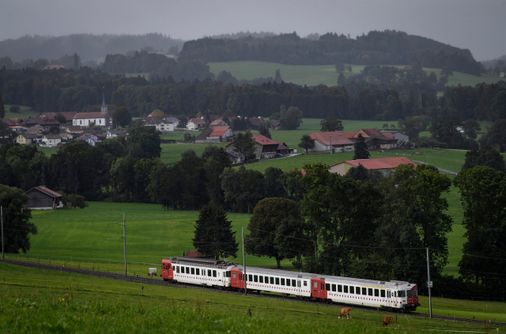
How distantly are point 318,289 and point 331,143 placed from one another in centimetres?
9913

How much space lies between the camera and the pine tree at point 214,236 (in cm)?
7250

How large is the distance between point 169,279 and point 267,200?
44.7ft

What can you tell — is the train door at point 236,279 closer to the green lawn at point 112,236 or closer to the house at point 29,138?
the green lawn at point 112,236

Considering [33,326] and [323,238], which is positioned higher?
[33,326]

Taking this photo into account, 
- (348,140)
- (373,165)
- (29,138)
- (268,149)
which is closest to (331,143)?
(348,140)

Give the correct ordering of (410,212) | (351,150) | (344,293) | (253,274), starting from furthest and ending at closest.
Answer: (351,150), (410,212), (253,274), (344,293)

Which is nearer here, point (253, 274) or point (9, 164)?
point (253, 274)

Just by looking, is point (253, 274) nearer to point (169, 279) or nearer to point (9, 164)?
point (169, 279)

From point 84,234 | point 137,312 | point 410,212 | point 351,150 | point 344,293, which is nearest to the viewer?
point 137,312

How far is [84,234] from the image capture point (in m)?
86.7

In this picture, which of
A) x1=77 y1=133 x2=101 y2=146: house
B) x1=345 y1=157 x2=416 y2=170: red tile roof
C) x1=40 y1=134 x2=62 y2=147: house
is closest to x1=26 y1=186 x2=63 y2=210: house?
A: x1=345 y1=157 x2=416 y2=170: red tile roof

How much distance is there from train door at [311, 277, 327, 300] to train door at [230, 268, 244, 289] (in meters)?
5.56

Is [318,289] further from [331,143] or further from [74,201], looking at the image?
[331,143]

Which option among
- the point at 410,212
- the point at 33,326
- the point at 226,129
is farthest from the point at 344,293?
the point at 226,129
